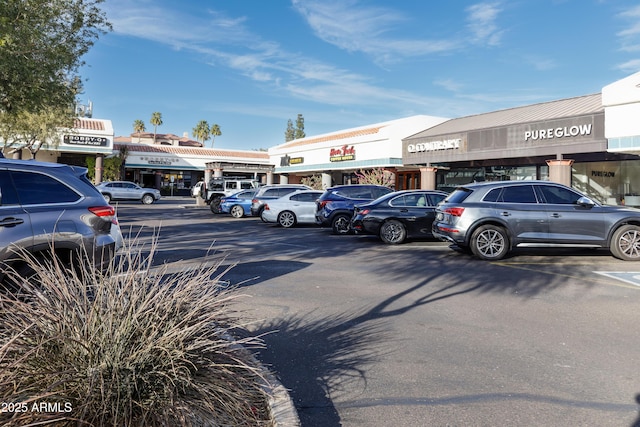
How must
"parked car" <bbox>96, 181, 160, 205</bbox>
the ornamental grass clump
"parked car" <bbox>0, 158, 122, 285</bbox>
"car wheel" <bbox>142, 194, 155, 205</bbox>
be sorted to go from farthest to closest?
1. "car wheel" <bbox>142, 194, 155, 205</bbox>
2. "parked car" <bbox>96, 181, 160, 205</bbox>
3. "parked car" <bbox>0, 158, 122, 285</bbox>
4. the ornamental grass clump

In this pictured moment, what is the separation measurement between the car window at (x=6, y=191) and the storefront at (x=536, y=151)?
20402mm

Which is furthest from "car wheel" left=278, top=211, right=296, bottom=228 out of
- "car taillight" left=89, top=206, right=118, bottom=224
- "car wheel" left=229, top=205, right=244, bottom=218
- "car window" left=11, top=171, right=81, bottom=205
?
"car window" left=11, top=171, right=81, bottom=205

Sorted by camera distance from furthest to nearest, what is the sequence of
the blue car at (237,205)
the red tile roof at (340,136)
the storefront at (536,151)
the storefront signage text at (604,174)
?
1. the red tile roof at (340,136)
2. the storefront signage text at (604,174)
3. the blue car at (237,205)
4. the storefront at (536,151)

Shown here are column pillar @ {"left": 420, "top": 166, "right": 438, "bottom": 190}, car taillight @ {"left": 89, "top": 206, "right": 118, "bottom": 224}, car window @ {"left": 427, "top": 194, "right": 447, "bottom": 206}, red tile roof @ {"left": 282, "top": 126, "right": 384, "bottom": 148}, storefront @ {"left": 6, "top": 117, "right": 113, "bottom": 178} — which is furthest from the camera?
storefront @ {"left": 6, "top": 117, "right": 113, "bottom": 178}

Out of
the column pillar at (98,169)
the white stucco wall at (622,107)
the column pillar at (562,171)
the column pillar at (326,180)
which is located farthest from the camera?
the column pillar at (326,180)

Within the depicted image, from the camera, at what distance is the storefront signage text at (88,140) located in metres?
37.3

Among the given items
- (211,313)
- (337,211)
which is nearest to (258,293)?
(211,313)

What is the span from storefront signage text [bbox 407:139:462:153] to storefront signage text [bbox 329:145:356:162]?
655cm

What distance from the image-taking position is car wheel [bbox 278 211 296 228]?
18.1 m

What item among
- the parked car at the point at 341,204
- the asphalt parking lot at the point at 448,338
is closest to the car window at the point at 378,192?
the parked car at the point at 341,204

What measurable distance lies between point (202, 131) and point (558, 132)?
72629mm

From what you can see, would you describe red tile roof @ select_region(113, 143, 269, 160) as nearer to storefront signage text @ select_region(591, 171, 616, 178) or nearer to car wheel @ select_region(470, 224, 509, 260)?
storefront signage text @ select_region(591, 171, 616, 178)

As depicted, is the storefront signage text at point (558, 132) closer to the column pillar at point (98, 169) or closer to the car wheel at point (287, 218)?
the car wheel at point (287, 218)

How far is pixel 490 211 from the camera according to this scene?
10062mm
